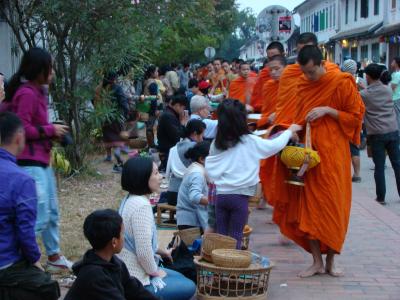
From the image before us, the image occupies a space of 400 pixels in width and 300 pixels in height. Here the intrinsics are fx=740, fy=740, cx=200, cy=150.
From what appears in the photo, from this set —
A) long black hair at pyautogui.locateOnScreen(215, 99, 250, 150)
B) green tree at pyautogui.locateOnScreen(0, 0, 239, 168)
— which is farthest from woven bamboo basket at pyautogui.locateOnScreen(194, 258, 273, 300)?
green tree at pyautogui.locateOnScreen(0, 0, 239, 168)

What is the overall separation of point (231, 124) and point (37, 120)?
1522mm

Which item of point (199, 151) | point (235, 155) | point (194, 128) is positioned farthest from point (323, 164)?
point (194, 128)

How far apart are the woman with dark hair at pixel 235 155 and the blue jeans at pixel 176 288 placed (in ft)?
3.00

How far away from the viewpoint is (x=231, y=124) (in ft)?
19.1

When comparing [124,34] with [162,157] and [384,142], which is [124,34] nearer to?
[162,157]

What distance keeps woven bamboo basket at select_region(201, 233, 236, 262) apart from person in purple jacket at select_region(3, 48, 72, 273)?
1.26 m

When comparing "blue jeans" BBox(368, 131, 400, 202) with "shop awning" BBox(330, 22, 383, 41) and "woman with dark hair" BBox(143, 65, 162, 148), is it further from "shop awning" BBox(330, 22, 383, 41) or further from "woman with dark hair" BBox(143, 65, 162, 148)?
"shop awning" BBox(330, 22, 383, 41)

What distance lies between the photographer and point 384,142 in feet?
32.9

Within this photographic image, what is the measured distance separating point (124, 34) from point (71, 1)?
0.97m

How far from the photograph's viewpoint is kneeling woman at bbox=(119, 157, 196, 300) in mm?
4809

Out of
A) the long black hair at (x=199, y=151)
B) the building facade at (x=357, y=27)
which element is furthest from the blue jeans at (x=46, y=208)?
the building facade at (x=357, y=27)

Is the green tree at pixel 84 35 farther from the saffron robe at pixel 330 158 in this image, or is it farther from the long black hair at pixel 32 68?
the saffron robe at pixel 330 158

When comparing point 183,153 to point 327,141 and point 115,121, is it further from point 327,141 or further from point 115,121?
point 115,121

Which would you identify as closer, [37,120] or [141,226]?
[141,226]
